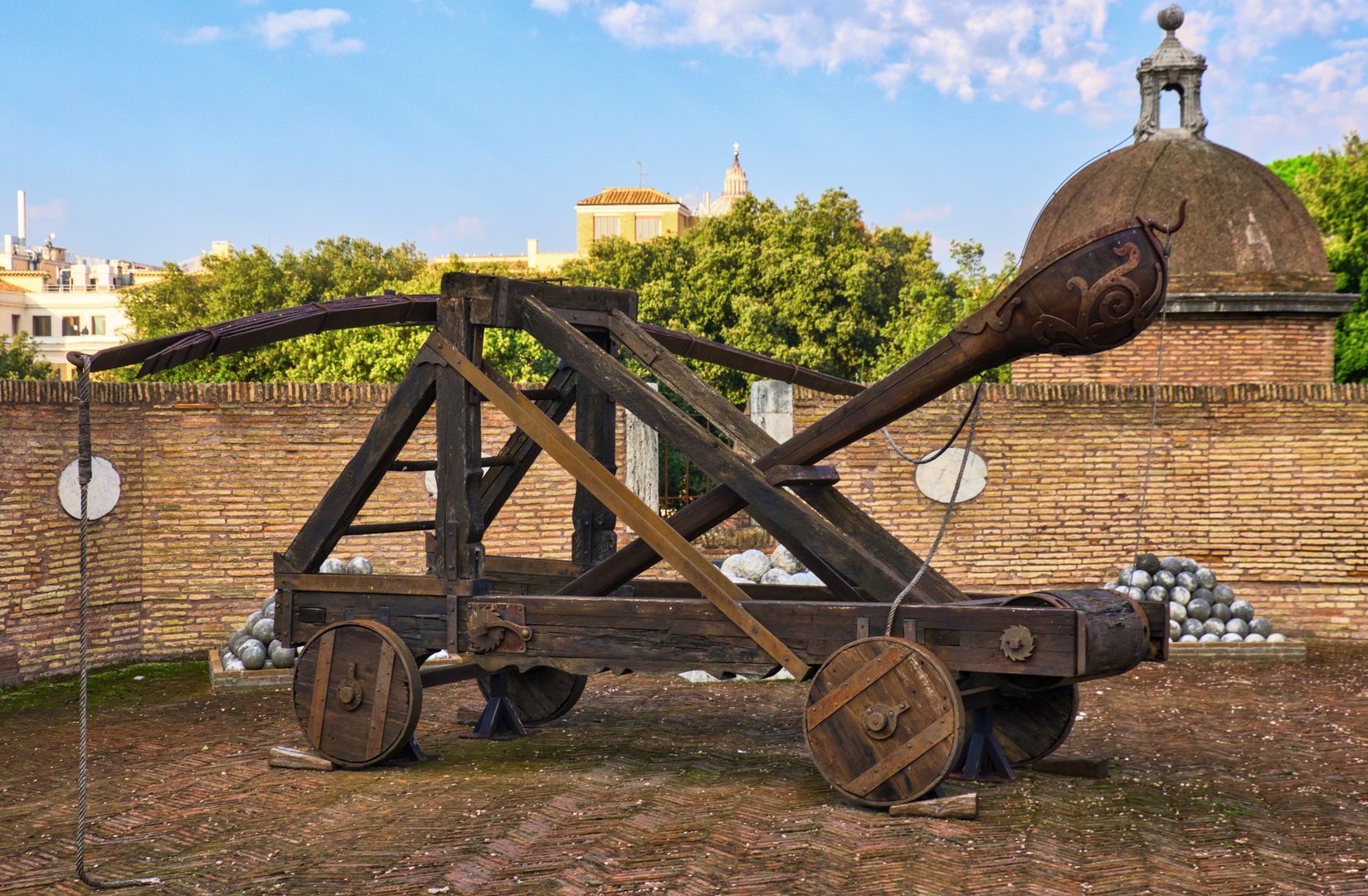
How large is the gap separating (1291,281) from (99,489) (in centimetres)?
1245

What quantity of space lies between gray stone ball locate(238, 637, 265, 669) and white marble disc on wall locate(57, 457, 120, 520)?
73.0 inches

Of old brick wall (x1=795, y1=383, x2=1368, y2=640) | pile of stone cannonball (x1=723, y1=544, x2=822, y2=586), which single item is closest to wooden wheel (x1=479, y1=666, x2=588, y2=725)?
pile of stone cannonball (x1=723, y1=544, x2=822, y2=586)

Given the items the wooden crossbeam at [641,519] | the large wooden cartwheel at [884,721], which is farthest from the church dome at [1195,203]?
the large wooden cartwheel at [884,721]

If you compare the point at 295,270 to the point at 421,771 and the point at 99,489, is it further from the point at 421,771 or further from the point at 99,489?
the point at 421,771

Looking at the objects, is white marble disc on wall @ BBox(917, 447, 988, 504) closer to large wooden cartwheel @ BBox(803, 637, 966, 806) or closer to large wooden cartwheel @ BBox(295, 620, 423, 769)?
large wooden cartwheel @ BBox(295, 620, 423, 769)

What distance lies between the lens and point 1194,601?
11445 mm

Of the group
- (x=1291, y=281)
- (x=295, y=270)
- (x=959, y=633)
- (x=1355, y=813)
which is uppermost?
(x=295, y=270)

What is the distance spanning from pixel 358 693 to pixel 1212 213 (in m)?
12.5

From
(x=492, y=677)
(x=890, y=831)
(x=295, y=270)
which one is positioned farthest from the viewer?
(x=295, y=270)

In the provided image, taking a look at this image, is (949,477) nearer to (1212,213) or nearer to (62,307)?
(1212,213)

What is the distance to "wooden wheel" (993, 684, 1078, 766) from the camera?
20.7ft

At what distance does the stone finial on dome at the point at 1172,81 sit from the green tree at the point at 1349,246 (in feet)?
30.6

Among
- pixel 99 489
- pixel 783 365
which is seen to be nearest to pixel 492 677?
pixel 783 365

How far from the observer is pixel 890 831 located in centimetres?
522
